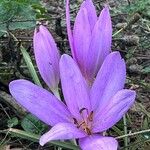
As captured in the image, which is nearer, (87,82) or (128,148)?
(87,82)

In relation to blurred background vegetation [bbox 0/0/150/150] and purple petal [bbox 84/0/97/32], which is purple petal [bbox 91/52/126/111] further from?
blurred background vegetation [bbox 0/0/150/150]

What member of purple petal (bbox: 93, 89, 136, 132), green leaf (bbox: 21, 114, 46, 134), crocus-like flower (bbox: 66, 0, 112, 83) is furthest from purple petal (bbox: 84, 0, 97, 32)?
green leaf (bbox: 21, 114, 46, 134)

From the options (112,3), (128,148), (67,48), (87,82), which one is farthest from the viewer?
(112,3)

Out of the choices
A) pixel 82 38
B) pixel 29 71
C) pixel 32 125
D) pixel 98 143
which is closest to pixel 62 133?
pixel 98 143

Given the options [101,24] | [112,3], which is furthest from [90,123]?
[112,3]

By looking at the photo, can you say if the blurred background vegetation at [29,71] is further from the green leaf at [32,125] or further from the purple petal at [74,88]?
the purple petal at [74,88]

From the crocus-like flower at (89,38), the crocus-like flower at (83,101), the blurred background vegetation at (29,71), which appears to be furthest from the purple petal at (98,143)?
the blurred background vegetation at (29,71)

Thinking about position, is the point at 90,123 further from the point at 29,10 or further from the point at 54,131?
the point at 29,10

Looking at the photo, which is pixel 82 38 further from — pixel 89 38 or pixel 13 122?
pixel 13 122
